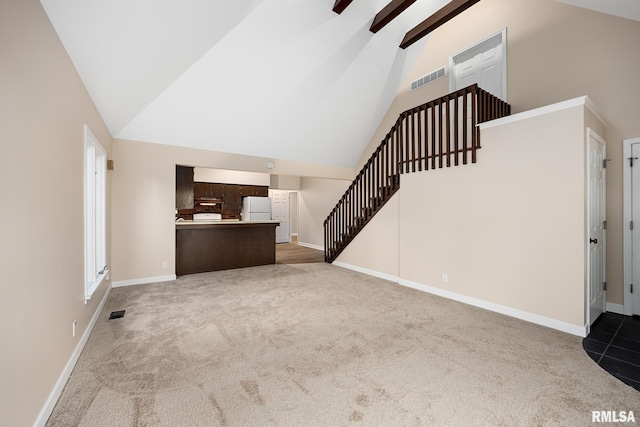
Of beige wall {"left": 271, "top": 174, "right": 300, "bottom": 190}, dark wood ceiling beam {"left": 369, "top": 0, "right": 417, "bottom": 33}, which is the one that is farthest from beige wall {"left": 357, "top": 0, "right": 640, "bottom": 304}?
beige wall {"left": 271, "top": 174, "right": 300, "bottom": 190}

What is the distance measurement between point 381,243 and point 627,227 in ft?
10.8

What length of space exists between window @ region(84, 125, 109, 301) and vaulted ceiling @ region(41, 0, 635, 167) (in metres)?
0.60

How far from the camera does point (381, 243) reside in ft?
17.2

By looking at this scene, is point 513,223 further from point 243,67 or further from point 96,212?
point 96,212

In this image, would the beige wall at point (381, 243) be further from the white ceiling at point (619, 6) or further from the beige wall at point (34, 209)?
the beige wall at point (34, 209)

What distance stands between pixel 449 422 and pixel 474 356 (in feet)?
3.13

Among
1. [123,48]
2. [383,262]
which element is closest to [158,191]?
[123,48]

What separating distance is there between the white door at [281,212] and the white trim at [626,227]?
9331mm

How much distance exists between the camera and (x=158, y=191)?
484cm

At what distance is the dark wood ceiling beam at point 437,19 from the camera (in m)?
4.31

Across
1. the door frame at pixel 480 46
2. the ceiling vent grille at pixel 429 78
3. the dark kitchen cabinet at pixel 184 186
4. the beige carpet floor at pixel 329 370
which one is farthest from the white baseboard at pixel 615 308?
the dark kitchen cabinet at pixel 184 186

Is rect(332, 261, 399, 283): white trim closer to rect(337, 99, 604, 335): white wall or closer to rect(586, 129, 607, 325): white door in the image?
rect(337, 99, 604, 335): white wall

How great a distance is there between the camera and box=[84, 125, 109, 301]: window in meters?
3.24

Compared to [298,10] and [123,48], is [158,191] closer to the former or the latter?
[123,48]
